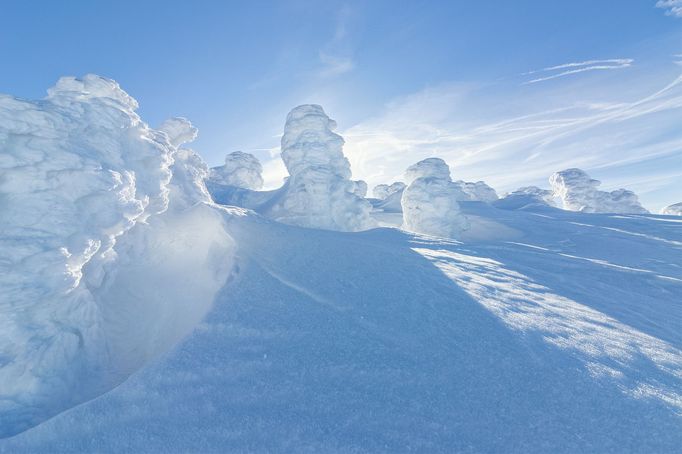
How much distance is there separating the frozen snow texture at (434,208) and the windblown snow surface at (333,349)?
21.9 meters

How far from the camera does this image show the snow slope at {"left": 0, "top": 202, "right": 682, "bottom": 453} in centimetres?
835

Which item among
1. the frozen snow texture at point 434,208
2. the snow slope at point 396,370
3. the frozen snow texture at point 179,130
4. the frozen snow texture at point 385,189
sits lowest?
the snow slope at point 396,370

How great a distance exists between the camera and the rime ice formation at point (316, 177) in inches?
1555

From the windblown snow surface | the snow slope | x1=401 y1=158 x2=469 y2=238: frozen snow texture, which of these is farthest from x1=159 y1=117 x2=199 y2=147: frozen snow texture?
the snow slope

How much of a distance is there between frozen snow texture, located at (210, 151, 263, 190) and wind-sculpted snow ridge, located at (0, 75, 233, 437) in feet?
169

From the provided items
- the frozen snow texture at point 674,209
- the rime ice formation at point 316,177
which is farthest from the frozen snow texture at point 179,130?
the frozen snow texture at point 674,209

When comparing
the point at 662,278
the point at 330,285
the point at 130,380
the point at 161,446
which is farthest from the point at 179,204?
the point at 662,278

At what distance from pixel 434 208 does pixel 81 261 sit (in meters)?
38.3

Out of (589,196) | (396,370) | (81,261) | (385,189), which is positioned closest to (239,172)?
(385,189)

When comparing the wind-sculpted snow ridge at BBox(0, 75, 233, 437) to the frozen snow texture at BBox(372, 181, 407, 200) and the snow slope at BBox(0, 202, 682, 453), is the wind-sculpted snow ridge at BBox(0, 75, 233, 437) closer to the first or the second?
the snow slope at BBox(0, 202, 682, 453)

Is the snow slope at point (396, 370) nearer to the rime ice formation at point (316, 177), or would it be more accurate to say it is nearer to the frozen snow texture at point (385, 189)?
the rime ice formation at point (316, 177)

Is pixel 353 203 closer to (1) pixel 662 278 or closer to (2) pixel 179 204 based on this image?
(2) pixel 179 204

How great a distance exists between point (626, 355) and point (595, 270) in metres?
13.5

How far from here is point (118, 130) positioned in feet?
59.7
